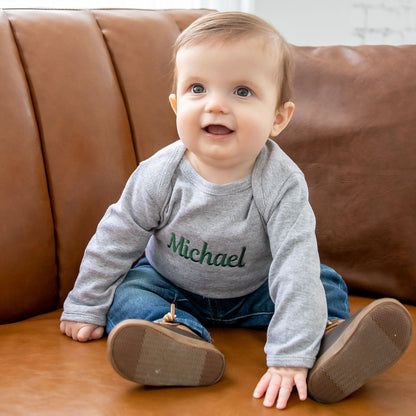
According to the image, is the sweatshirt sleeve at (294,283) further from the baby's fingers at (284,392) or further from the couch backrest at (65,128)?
the couch backrest at (65,128)

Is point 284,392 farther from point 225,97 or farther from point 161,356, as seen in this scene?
point 225,97

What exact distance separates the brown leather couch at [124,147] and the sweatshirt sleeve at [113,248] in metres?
0.07

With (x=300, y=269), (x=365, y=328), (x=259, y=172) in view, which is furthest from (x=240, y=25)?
(x=365, y=328)

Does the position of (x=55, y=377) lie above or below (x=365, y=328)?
below

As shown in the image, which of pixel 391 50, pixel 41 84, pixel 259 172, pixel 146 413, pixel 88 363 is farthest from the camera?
pixel 391 50

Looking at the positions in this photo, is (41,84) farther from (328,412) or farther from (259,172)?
(328,412)

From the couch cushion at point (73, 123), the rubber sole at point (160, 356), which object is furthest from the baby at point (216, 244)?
the couch cushion at point (73, 123)

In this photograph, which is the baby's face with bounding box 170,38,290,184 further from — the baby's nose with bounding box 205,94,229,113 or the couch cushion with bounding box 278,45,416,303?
the couch cushion with bounding box 278,45,416,303

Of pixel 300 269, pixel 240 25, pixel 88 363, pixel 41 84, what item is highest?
pixel 240 25

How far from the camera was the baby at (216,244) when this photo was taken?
3.10 ft

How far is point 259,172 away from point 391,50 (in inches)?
18.8

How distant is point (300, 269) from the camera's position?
1032mm

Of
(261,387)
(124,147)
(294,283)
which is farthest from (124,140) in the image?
(261,387)

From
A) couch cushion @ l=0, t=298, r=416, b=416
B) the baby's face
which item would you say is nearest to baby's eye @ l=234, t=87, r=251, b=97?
the baby's face
